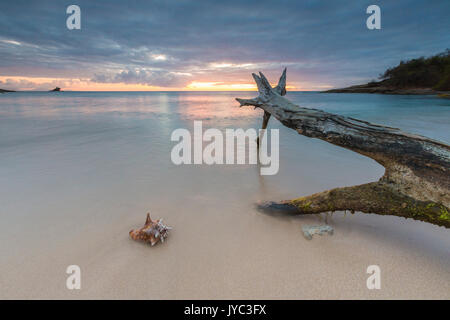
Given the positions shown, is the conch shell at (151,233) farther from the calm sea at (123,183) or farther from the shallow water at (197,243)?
the calm sea at (123,183)

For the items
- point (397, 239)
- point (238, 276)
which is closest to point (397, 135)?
point (397, 239)

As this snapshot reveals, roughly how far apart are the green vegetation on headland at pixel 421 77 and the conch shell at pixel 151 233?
2757 inches

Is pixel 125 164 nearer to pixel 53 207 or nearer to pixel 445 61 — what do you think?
pixel 53 207

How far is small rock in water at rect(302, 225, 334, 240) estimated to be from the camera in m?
3.00

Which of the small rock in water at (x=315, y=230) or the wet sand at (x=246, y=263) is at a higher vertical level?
the small rock in water at (x=315, y=230)

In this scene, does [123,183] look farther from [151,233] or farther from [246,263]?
[246,263]

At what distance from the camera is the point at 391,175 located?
2.62 meters

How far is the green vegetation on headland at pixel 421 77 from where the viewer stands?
5259 centimetres

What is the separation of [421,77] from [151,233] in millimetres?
84082

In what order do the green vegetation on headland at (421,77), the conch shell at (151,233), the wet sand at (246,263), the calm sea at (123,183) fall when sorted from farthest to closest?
the green vegetation on headland at (421,77), the calm sea at (123,183), the conch shell at (151,233), the wet sand at (246,263)

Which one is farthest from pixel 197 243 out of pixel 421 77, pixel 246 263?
pixel 421 77

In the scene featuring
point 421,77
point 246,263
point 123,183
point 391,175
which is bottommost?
point 246,263

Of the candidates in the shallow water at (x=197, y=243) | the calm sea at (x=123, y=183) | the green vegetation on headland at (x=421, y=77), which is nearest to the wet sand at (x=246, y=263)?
the shallow water at (x=197, y=243)

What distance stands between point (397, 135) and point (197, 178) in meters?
3.93
